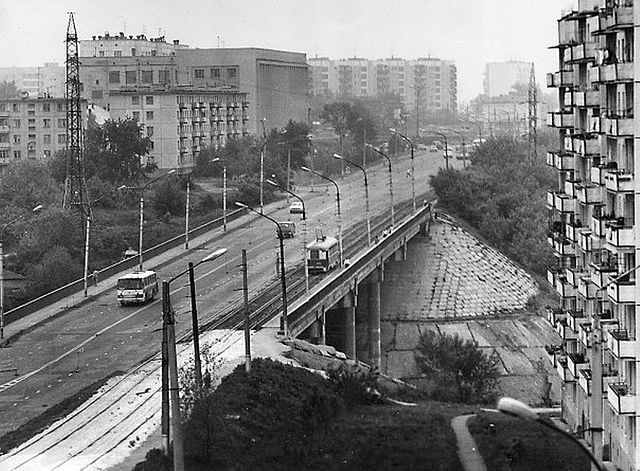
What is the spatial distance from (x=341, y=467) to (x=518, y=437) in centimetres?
193

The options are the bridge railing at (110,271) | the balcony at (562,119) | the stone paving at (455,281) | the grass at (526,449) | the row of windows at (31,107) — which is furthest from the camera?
the row of windows at (31,107)

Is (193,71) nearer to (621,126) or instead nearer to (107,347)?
(107,347)

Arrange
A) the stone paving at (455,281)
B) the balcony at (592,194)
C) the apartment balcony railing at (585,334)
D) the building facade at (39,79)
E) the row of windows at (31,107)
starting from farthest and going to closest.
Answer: the building facade at (39,79) → the row of windows at (31,107) → the stone paving at (455,281) → the apartment balcony railing at (585,334) → the balcony at (592,194)

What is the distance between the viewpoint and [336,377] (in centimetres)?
1975

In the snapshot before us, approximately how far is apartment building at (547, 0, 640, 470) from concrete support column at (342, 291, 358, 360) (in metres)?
10.7

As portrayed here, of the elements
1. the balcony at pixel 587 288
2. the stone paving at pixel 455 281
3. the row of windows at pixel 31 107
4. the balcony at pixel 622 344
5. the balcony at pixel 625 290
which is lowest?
the stone paving at pixel 455 281

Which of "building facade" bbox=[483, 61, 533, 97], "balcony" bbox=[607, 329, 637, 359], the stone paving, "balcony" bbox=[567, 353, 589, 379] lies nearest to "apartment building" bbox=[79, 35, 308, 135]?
the stone paving

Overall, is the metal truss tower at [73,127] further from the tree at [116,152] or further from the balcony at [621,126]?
the balcony at [621,126]

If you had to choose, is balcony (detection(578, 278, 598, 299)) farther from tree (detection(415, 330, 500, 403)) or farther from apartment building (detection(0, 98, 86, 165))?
apartment building (detection(0, 98, 86, 165))

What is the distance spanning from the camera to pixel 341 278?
1251 inches

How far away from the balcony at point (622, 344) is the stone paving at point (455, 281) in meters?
22.6

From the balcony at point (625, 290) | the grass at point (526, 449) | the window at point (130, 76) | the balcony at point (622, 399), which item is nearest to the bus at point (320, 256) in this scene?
the balcony at point (622, 399)

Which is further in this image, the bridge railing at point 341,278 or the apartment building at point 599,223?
the bridge railing at point 341,278

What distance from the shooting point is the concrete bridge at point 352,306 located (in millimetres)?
28250
